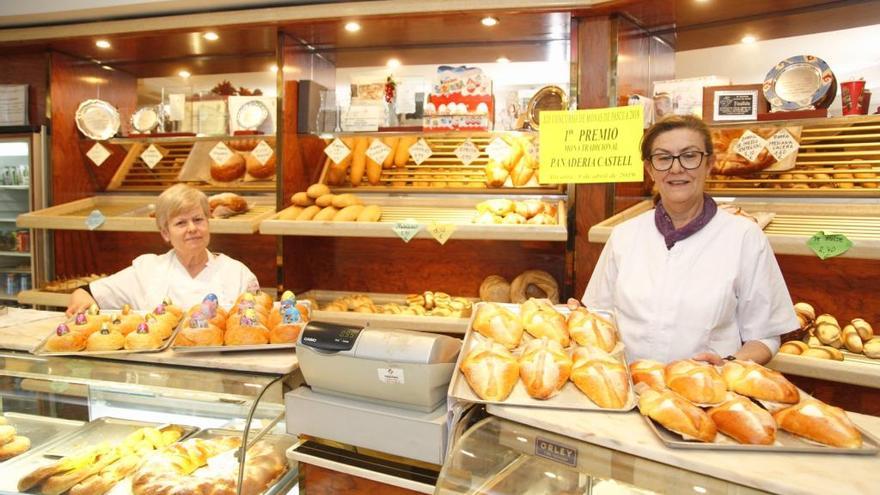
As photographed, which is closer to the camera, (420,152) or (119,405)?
(119,405)

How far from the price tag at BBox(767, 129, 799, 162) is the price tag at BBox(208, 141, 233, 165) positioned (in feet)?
9.88

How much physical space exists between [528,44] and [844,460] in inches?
112

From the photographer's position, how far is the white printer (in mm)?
1309

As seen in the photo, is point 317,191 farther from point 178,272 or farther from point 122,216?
point 122,216

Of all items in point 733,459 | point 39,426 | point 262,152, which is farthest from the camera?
point 262,152

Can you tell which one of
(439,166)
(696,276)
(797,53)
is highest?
(797,53)

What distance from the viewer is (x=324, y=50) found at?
11.9 ft

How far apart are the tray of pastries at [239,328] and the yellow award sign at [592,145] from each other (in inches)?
57.5

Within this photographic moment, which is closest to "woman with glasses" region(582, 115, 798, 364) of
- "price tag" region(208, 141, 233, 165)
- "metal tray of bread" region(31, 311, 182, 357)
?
"metal tray of bread" region(31, 311, 182, 357)

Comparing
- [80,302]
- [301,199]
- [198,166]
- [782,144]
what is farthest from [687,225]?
[198,166]

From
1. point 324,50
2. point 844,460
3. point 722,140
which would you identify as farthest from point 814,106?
point 324,50

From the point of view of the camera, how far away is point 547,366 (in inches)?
49.5

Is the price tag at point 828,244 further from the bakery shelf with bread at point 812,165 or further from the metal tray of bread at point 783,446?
the metal tray of bread at point 783,446

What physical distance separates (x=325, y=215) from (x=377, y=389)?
1870mm
